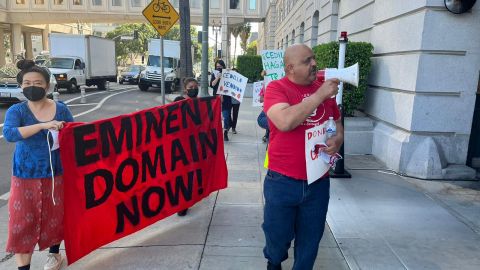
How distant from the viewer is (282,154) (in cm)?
283

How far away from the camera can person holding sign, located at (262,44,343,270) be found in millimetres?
2623

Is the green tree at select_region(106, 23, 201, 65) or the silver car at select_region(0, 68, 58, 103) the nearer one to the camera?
the silver car at select_region(0, 68, 58, 103)

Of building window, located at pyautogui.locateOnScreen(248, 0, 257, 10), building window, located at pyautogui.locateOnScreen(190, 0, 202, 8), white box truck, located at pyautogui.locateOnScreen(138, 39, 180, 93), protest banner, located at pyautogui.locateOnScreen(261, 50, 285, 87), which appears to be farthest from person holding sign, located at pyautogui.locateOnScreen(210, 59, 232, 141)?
building window, located at pyautogui.locateOnScreen(190, 0, 202, 8)

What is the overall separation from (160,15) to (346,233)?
7.65 m

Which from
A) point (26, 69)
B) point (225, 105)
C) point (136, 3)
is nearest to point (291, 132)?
point (26, 69)

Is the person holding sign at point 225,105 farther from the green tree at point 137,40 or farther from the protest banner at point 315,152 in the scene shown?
the green tree at point 137,40

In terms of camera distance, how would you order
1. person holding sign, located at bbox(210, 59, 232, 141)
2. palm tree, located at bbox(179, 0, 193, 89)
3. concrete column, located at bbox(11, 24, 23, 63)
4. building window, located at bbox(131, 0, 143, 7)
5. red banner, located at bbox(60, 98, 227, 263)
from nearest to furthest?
red banner, located at bbox(60, 98, 227, 263) → person holding sign, located at bbox(210, 59, 232, 141) → palm tree, located at bbox(179, 0, 193, 89) → building window, located at bbox(131, 0, 143, 7) → concrete column, located at bbox(11, 24, 23, 63)

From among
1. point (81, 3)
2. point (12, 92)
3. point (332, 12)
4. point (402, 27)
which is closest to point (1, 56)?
point (81, 3)

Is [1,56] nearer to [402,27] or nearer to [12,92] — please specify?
[12,92]

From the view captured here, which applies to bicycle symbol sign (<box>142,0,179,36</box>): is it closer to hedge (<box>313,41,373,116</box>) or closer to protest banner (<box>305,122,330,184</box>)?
hedge (<box>313,41,373,116</box>)

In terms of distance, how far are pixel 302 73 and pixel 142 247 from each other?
239 centimetres

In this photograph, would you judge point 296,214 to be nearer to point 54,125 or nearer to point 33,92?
point 54,125

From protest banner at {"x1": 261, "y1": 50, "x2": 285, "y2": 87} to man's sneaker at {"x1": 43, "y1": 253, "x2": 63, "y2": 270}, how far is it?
202 inches

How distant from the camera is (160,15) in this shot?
33.3 feet
